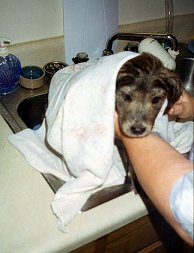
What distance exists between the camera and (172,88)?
2.75ft

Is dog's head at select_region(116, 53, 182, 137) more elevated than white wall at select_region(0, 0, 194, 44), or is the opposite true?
white wall at select_region(0, 0, 194, 44)

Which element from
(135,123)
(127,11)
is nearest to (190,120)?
(135,123)

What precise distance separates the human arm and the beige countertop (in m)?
0.14

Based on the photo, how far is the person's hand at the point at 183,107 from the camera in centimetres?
91

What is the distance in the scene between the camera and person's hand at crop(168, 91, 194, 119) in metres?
0.91

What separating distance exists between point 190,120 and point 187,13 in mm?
Result: 803

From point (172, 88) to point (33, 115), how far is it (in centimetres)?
55

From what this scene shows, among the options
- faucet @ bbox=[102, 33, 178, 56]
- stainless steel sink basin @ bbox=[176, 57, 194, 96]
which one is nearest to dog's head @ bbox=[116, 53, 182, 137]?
faucet @ bbox=[102, 33, 178, 56]

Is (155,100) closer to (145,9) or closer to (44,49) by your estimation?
(44,49)

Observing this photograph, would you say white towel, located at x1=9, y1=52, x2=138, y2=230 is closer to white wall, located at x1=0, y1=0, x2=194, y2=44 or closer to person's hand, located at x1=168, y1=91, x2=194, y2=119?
person's hand, located at x1=168, y1=91, x2=194, y2=119

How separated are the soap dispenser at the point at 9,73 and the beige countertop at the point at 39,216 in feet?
1.24

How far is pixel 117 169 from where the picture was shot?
841 millimetres

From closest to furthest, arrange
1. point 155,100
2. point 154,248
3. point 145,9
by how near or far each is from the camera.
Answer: point 155,100 → point 154,248 → point 145,9

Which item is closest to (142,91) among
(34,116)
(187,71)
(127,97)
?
(127,97)
